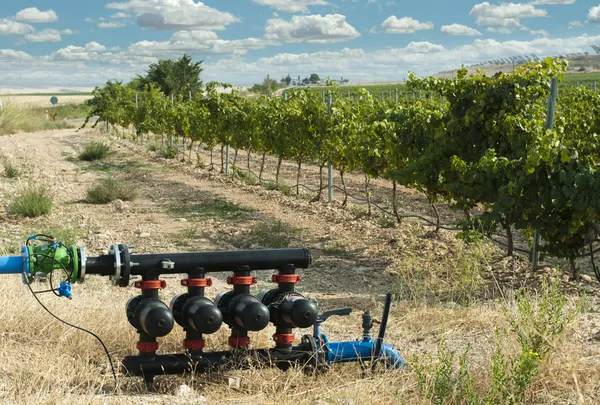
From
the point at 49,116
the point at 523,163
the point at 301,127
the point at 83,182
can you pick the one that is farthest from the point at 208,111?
the point at 49,116

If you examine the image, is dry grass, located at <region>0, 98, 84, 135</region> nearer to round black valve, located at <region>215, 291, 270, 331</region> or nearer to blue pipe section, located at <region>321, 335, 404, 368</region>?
round black valve, located at <region>215, 291, 270, 331</region>

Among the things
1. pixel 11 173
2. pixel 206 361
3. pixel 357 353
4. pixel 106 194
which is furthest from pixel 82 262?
pixel 11 173

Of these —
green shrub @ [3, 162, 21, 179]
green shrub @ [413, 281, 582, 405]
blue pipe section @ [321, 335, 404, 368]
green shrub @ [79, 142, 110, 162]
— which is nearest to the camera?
green shrub @ [413, 281, 582, 405]

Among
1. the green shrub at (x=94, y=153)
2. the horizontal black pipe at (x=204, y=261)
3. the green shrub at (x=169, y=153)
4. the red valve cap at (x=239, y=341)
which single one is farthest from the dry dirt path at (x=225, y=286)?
the green shrub at (x=94, y=153)

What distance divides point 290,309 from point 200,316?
1.67ft

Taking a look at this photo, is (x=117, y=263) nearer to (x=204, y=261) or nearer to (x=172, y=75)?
(x=204, y=261)

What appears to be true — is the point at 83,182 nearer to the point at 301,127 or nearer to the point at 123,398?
the point at 301,127

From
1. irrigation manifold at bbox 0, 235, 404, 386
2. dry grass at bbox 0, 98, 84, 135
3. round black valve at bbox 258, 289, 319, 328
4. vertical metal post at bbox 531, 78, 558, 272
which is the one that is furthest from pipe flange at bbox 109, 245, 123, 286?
dry grass at bbox 0, 98, 84, 135

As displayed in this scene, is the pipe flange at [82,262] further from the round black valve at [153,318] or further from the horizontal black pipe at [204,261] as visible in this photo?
the round black valve at [153,318]

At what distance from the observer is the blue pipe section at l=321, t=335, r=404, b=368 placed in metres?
4.21

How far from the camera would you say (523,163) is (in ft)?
21.9

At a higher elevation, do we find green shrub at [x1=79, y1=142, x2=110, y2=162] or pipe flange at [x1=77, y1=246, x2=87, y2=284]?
pipe flange at [x1=77, y1=246, x2=87, y2=284]

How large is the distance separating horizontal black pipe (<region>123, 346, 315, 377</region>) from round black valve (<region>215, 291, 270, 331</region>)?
18 centimetres

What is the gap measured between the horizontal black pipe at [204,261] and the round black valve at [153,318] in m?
0.18
